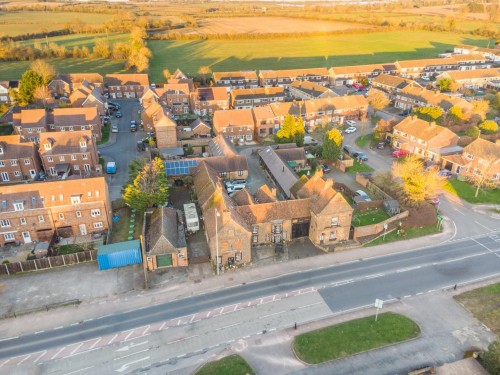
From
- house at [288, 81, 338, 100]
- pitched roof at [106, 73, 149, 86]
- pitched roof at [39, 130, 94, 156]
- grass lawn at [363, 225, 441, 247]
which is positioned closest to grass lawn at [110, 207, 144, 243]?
pitched roof at [39, 130, 94, 156]

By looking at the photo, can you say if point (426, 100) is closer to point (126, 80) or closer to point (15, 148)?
point (126, 80)

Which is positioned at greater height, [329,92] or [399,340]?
[329,92]

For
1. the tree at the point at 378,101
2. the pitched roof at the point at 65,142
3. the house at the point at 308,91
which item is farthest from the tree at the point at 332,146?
the pitched roof at the point at 65,142

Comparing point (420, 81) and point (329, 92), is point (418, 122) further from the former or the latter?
point (420, 81)

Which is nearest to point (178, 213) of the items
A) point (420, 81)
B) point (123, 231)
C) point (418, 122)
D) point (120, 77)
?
point (123, 231)

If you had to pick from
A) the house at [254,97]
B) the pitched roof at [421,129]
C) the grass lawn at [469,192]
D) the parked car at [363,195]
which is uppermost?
the house at [254,97]

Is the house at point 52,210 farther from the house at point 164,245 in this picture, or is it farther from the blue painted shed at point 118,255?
the house at point 164,245
